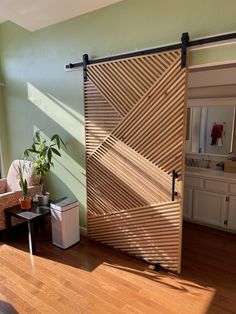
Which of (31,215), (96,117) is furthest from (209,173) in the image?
(31,215)

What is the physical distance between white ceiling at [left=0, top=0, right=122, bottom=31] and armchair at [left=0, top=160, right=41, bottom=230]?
2030 millimetres

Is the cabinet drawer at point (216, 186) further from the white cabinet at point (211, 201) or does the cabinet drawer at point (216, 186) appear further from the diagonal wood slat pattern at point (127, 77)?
the diagonal wood slat pattern at point (127, 77)

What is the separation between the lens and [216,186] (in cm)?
345

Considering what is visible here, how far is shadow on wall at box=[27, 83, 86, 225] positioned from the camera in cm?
325

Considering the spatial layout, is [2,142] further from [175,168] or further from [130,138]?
[175,168]

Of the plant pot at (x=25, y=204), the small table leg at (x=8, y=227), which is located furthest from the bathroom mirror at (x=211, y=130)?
the small table leg at (x=8, y=227)

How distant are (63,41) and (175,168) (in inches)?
89.2

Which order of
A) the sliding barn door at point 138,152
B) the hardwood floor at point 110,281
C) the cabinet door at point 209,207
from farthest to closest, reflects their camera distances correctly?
the cabinet door at point 209,207 → the sliding barn door at point 138,152 → the hardwood floor at point 110,281

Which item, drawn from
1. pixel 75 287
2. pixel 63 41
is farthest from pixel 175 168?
pixel 63 41

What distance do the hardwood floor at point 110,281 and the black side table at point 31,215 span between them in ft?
0.64

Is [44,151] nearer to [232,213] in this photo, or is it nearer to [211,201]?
[211,201]

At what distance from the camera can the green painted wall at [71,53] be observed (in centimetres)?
221

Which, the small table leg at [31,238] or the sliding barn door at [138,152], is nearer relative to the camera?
the sliding barn door at [138,152]

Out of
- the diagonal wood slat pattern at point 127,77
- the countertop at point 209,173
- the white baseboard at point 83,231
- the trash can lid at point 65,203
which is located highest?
the diagonal wood slat pattern at point 127,77
